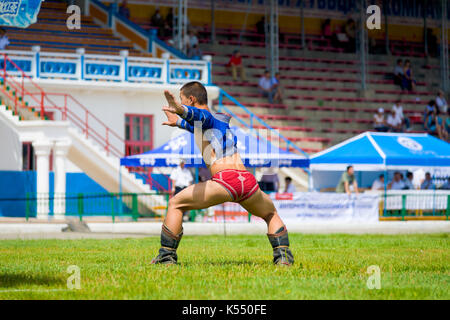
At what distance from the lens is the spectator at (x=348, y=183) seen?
2434 centimetres

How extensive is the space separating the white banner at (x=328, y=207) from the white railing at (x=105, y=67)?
8474 mm

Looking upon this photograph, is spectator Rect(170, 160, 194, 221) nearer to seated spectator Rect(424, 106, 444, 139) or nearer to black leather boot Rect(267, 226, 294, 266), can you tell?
black leather boot Rect(267, 226, 294, 266)

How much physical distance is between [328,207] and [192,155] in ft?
13.4

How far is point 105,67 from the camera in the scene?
2950 cm

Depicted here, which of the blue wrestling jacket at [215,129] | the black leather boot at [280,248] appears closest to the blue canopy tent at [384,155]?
the black leather boot at [280,248]

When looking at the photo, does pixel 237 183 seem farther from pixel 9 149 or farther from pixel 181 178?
pixel 9 149

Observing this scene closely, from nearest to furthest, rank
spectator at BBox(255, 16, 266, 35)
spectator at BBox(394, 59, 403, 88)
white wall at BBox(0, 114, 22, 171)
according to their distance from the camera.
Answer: white wall at BBox(0, 114, 22, 171) → spectator at BBox(394, 59, 403, 88) → spectator at BBox(255, 16, 266, 35)

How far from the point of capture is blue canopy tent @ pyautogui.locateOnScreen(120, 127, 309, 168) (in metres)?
23.8

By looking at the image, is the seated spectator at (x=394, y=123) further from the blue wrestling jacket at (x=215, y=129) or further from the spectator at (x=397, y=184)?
the blue wrestling jacket at (x=215, y=129)

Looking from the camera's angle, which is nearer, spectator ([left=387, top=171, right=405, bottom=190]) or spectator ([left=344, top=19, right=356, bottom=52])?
spectator ([left=387, top=171, right=405, bottom=190])

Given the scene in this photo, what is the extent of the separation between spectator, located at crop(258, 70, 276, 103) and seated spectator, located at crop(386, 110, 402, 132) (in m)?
4.69

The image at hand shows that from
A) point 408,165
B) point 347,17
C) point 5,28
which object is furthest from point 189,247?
point 347,17

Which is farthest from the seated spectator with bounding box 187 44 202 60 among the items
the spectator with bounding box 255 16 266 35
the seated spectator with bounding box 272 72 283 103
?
the spectator with bounding box 255 16 266 35

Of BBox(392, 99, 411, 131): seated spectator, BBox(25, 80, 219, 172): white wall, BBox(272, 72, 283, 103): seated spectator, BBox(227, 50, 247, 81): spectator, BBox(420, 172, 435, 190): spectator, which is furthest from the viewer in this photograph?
BBox(227, 50, 247, 81): spectator
